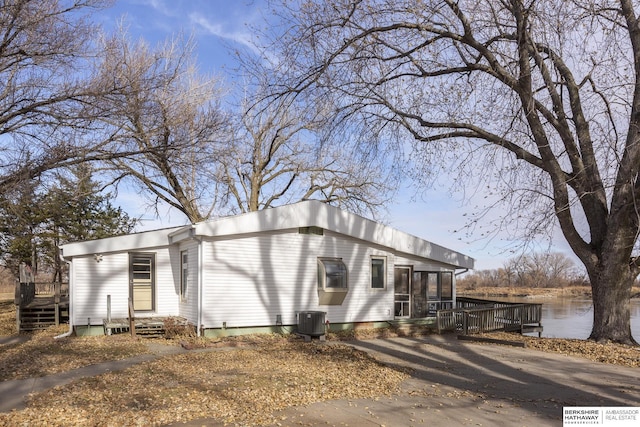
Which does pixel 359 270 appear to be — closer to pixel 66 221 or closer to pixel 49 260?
pixel 66 221

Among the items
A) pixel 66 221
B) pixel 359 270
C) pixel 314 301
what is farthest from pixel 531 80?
pixel 66 221

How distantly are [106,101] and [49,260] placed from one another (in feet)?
66.6

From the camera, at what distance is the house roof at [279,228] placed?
13383mm

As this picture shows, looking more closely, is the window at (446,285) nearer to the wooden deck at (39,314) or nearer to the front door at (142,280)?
the front door at (142,280)

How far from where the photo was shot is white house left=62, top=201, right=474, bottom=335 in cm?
1349

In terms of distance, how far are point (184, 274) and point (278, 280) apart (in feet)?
9.00

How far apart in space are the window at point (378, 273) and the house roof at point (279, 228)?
23.8 inches

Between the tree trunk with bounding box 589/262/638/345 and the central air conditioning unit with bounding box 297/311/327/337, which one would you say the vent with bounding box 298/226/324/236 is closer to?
the central air conditioning unit with bounding box 297/311/327/337

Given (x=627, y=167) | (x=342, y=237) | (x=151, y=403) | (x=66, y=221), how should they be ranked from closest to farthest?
(x=151, y=403) < (x=627, y=167) < (x=342, y=237) < (x=66, y=221)

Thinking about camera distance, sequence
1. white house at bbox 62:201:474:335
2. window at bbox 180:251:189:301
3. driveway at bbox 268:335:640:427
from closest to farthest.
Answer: driveway at bbox 268:335:640:427, white house at bbox 62:201:474:335, window at bbox 180:251:189:301

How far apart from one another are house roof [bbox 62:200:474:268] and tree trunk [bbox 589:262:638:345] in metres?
5.43

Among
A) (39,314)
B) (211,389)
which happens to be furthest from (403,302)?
(39,314)

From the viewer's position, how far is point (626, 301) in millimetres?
12820

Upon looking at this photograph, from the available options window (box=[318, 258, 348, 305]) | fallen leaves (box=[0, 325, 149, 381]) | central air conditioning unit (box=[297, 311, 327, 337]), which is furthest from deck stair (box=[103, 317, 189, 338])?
window (box=[318, 258, 348, 305])
